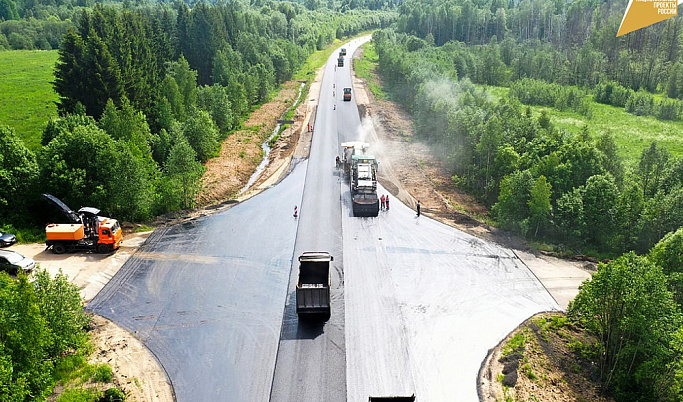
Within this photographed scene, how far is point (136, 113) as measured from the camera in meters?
58.0

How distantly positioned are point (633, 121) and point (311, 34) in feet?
339

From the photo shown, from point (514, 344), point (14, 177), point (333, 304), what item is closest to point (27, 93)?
point (14, 177)

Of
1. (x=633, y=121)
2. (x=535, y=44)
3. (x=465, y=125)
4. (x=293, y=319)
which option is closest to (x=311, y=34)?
(x=535, y=44)

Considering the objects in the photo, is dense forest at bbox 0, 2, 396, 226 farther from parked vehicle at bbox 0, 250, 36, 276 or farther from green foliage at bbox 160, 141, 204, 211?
parked vehicle at bbox 0, 250, 36, 276

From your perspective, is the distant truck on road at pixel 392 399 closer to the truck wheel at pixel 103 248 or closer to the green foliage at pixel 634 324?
the green foliage at pixel 634 324

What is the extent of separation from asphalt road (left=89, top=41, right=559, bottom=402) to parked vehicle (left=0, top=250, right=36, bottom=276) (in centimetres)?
623

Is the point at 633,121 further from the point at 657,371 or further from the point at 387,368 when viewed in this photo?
the point at 387,368

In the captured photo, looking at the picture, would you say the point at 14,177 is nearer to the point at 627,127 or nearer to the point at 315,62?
the point at 627,127

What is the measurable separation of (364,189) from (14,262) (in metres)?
28.5

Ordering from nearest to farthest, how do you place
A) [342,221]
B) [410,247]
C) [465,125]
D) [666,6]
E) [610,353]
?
[610,353] → [410,247] → [342,221] → [465,125] → [666,6]

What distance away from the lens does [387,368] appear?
1073 inches

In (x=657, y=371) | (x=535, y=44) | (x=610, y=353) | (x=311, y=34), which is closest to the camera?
(x=657, y=371)

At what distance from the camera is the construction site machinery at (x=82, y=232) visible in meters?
38.7

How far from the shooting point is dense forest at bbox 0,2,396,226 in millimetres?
42438
